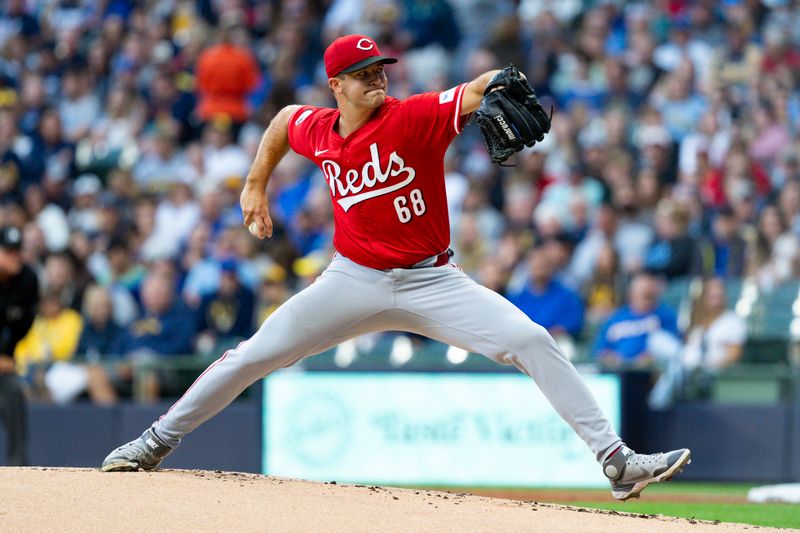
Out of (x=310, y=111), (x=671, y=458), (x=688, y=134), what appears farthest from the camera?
(x=688, y=134)

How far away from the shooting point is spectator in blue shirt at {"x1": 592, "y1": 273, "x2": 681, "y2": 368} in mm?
10898

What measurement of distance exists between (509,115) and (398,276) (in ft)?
2.96

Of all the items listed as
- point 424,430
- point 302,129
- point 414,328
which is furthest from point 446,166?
point 414,328

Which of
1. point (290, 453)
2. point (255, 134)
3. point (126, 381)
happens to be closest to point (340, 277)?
point (290, 453)

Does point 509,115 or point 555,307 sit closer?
point 509,115

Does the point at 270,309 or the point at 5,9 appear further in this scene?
the point at 5,9

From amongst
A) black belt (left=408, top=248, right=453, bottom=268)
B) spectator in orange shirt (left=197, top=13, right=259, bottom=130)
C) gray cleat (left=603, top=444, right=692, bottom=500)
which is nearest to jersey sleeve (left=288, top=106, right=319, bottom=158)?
black belt (left=408, top=248, right=453, bottom=268)

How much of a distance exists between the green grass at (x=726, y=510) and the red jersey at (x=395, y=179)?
9.11ft

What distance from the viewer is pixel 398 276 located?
6.11m

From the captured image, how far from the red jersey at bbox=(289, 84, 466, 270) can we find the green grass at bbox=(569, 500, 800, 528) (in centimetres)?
278

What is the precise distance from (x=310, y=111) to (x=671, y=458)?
2293 millimetres

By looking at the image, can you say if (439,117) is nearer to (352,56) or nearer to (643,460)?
(352,56)

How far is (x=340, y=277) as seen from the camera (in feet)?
20.3

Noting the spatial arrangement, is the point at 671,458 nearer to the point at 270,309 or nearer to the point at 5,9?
the point at 270,309
